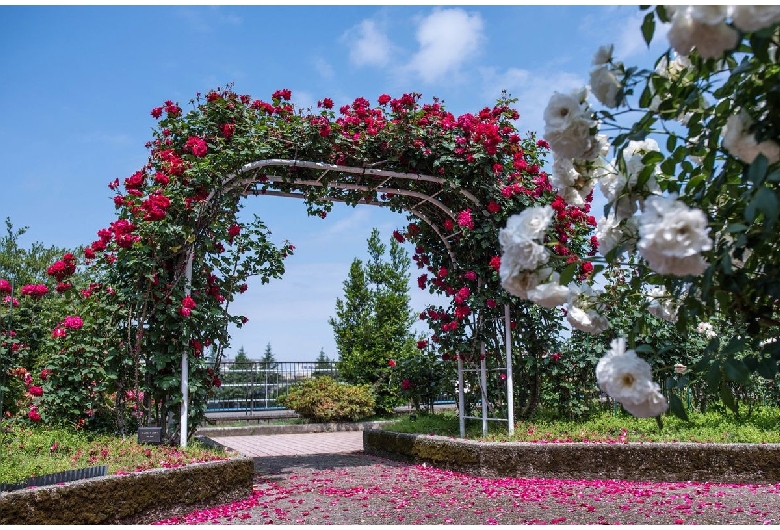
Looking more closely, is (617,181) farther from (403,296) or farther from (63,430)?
(403,296)

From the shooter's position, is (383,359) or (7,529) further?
(383,359)

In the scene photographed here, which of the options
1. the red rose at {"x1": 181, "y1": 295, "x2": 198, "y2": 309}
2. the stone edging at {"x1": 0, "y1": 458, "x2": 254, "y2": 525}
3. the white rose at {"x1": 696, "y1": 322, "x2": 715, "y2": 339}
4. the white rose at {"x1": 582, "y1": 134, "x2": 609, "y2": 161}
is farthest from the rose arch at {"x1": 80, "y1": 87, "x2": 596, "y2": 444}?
the white rose at {"x1": 582, "y1": 134, "x2": 609, "y2": 161}

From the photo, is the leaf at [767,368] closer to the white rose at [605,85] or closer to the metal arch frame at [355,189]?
the white rose at [605,85]

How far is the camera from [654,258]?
1.39 meters

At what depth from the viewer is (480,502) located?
4980mm

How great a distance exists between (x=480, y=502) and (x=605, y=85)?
4.00 m

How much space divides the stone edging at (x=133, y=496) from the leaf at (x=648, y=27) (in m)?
3.85

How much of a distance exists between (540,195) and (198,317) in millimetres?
3634

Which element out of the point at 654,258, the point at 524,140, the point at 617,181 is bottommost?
the point at 654,258

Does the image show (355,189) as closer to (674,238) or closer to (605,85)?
(605,85)

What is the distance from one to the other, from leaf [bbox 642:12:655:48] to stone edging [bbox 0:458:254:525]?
152 inches

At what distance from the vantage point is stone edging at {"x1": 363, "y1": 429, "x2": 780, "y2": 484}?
5.62 metres

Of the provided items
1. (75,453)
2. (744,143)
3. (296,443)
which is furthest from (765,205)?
(296,443)

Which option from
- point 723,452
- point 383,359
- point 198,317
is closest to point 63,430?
point 198,317
